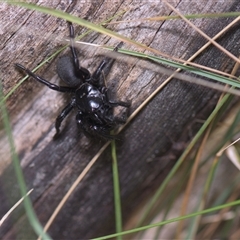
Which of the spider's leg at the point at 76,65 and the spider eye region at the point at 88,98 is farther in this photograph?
the spider eye region at the point at 88,98

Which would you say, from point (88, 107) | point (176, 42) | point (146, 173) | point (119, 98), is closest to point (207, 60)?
point (176, 42)

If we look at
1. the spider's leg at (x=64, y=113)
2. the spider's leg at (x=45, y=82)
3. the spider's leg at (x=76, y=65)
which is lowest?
the spider's leg at (x=64, y=113)

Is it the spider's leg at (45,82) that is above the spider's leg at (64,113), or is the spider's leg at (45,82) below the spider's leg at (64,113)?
above

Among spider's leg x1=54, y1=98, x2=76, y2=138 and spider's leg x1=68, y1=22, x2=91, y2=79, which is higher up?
spider's leg x1=68, y1=22, x2=91, y2=79

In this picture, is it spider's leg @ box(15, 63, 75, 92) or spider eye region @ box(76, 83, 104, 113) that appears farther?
spider eye region @ box(76, 83, 104, 113)

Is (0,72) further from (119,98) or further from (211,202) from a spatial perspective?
(211,202)

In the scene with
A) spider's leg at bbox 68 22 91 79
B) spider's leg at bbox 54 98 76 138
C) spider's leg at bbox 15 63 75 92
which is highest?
spider's leg at bbox 68 22 91 79
